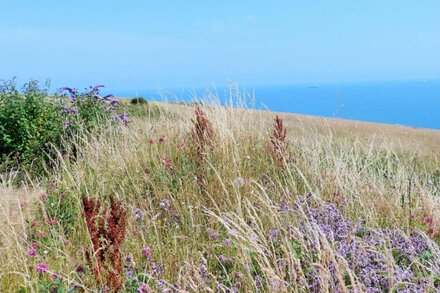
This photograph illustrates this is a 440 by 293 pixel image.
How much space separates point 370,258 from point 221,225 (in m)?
1.09

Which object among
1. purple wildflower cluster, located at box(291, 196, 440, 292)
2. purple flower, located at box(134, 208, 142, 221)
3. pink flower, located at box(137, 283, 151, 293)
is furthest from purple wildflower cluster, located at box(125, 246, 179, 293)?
purple wildflower cluster, located at box(291, 196, 440, 292)

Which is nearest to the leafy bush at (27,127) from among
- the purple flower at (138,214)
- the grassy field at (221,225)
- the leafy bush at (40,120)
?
the leafy bush at (40,120)

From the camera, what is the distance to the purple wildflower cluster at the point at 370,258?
2205 millimetres

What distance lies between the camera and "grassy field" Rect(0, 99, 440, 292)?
2.40 m

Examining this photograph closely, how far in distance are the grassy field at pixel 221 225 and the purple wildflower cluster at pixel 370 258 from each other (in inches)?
0.5

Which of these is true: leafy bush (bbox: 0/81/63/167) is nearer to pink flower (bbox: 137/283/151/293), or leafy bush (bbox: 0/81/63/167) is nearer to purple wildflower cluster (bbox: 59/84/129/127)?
purple wildflower cluster (bbox: 59/84/129/127)

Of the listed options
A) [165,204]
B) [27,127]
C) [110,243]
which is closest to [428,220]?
[165,204]

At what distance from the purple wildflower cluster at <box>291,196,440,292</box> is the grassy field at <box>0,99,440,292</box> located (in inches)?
0.5

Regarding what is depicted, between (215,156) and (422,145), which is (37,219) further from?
(422,145)

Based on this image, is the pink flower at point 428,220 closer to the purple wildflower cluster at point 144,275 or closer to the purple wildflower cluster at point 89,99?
the purple wildflower cluster at point 144,275

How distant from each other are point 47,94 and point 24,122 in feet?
3.78

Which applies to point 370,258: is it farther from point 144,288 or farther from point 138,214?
point 138,214

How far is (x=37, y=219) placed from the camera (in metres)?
4.37

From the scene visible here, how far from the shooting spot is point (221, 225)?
3.40m
